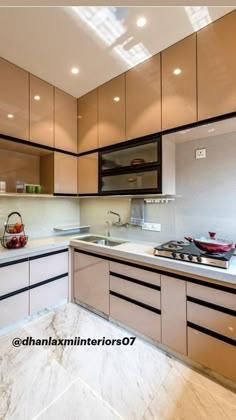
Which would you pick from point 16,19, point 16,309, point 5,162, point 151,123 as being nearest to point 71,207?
point 5,162

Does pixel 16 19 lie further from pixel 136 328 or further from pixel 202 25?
pixel 136 328

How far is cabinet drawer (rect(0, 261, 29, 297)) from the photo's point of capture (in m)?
1.84

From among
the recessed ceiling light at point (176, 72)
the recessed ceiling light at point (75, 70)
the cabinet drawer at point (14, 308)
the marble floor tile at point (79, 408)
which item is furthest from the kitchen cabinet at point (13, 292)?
the recessed ceiling light at point (176, 72)

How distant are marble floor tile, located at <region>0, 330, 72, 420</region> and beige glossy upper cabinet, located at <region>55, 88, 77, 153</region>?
7.35 ft

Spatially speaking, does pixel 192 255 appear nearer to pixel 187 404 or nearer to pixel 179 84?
pixel 187 404

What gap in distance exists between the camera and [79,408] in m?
1.22

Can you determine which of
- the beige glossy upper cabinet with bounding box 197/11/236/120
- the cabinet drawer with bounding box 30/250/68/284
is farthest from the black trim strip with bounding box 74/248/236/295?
the beige glossy upper cabinet with bounding box 197/11/236/120

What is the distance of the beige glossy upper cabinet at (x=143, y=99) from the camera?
1.89 metres

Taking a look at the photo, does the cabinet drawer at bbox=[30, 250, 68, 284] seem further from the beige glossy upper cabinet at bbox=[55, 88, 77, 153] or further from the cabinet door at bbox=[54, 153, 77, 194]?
the beige glossy upper cabinet at bbox=[55, 88, 77, 153]

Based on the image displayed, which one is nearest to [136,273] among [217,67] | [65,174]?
[65,174]

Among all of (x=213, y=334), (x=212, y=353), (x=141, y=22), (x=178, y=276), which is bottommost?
(x=212, y=353)

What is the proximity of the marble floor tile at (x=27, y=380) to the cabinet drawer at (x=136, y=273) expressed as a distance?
896 mm

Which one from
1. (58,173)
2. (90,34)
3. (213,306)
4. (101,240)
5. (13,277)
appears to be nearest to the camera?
(213,306)

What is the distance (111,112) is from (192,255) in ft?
6.08
